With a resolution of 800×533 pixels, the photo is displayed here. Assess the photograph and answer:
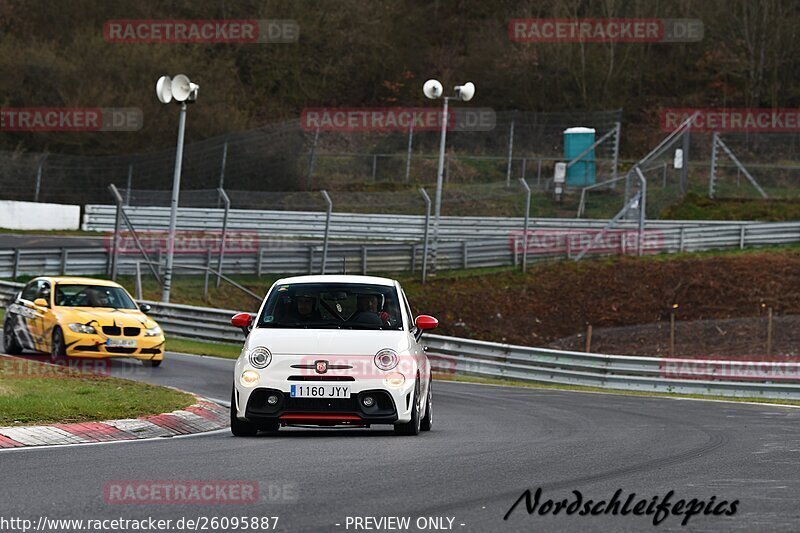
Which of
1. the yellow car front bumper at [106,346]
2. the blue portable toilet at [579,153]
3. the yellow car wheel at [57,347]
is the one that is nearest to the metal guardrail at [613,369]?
the yellow car front bumper at [106,346]

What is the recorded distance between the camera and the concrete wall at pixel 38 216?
151 ft

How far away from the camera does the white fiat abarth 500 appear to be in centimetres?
1222

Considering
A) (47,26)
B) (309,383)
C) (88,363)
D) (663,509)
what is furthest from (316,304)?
(47,26)

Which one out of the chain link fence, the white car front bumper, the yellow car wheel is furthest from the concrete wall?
the white car front bumper

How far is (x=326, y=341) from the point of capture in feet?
40.9

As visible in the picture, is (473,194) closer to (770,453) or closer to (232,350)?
(232,350)

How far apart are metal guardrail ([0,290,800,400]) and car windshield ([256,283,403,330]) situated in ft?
39.5

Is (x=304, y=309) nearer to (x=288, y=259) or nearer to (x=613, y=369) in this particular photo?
(x=613, y=369)

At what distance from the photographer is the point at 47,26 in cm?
6178

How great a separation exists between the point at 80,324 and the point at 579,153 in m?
35.7

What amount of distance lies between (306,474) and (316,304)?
4167 millimetres

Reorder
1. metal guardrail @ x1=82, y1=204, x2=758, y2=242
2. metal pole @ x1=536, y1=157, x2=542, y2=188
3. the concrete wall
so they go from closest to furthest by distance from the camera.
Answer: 1. metal guardrail @ x1=82, y1=204, x2=758, y2=242
2. the concrete wall
3. metal pole @ x1=536, y1=157, x2=542, y2=188

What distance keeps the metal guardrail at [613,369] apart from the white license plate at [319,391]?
43.1 feet

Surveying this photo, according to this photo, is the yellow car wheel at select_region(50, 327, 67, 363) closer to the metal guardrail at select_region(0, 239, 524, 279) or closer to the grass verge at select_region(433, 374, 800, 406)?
the grass verge at select_region(433, 374, 800, 406)
